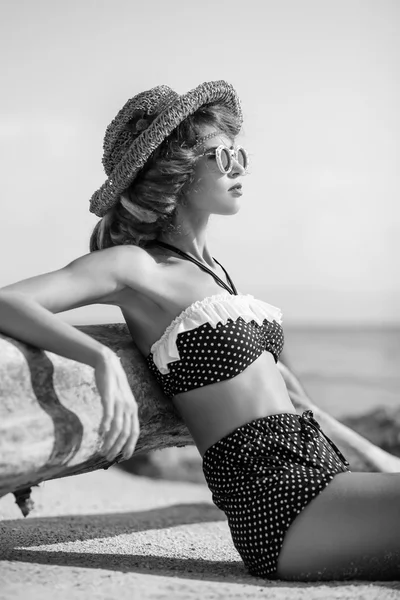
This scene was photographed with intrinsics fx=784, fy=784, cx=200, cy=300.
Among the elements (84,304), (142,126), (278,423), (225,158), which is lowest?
(278,423)

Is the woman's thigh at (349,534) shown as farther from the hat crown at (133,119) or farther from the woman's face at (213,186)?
the hat crown at (133,119)

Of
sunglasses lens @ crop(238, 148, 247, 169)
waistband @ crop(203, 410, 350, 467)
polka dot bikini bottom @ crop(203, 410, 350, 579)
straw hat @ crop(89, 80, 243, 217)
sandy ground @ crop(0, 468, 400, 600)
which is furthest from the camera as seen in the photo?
sunglasses lens @ crop(238, 148, 247, 169)

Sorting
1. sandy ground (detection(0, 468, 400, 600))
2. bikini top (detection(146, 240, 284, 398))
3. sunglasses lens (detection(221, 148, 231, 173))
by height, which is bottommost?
sandy ground (detection(0, 468, 400, 600))

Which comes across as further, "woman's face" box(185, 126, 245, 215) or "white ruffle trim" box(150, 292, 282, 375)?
"woman's face" box(185, 126, 245, 215)

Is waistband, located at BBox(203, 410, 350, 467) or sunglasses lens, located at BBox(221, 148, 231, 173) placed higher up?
sunglasses lens, located at BBox(221, 148, 231, 173)

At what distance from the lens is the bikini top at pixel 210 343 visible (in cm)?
294

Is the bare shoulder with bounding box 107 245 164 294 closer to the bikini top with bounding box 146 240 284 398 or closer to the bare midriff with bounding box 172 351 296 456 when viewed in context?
the bikini top with bounding box 146 240 284 398

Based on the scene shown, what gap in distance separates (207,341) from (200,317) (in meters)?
0.10

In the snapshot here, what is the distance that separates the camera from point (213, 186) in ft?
10.9

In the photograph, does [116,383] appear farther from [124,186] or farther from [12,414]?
[124,186]

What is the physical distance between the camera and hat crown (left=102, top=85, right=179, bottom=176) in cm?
334

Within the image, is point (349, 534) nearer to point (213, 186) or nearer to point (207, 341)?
point (207, 341)

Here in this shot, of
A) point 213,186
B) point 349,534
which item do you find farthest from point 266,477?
point 213,186

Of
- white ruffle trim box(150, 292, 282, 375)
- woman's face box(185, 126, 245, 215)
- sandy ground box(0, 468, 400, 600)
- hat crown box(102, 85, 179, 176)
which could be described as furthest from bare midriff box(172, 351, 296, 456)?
hat crown box(102, 85, 179, 176)
